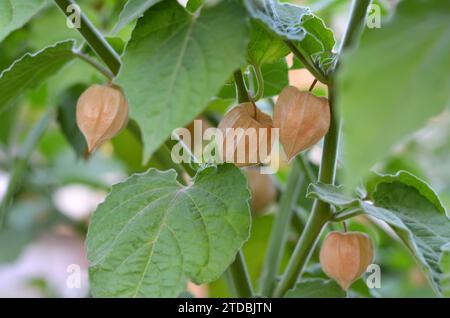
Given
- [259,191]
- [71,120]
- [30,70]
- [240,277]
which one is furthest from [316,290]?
[259,191]

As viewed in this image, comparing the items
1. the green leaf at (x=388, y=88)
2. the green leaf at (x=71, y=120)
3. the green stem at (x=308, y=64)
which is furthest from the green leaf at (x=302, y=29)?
the green leaf at (x=71, y=120)

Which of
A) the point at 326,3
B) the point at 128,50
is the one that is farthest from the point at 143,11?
the point at 326,3

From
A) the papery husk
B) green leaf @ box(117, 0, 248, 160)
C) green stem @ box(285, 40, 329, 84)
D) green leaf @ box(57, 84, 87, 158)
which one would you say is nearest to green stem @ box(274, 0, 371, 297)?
green stem @ box(285, 40, 329, 84)

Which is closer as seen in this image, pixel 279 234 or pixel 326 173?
pixel 326 173

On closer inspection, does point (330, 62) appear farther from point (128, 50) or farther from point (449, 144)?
point (449, 144)

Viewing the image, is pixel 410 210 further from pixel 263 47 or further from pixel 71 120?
pixel 71 120

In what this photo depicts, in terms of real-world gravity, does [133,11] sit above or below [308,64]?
above

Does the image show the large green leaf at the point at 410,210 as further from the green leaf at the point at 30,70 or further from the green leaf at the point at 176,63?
the green leaf at the point at 30,70
